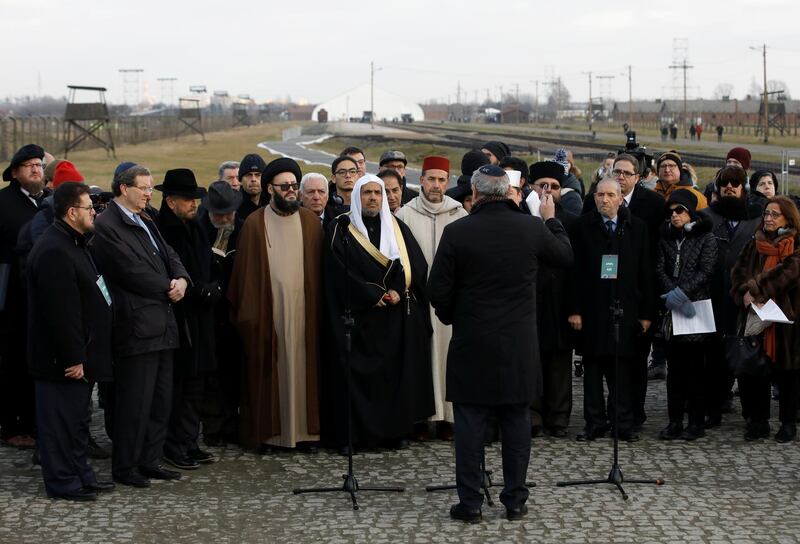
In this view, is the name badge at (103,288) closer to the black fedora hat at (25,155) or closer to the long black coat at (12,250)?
the long black coat at (12,250)

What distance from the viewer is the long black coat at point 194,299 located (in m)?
8.22

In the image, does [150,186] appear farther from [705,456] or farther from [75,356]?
[705,456]

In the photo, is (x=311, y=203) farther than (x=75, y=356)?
Yes

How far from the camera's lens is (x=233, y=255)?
8945 mm

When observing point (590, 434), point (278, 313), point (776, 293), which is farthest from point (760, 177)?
point (278, 313)

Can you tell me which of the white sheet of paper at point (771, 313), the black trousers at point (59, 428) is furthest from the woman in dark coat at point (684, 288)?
the black trousers at point (59, 428)

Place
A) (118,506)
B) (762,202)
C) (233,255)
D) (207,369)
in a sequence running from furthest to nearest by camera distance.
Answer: (762,202)
(233,255)
(207,369)
(118,506)

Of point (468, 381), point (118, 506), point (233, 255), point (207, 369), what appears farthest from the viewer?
point (233, 255)

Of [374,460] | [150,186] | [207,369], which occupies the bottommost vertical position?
[374,460]

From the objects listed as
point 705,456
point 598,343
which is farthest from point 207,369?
point 705,456

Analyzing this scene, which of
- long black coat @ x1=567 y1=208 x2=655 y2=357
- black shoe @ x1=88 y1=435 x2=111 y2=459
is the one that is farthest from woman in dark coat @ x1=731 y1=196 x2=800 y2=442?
black shoe @ x1=88 y1=435 x2=111 y2=459

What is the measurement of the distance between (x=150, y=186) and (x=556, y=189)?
12.3 ft

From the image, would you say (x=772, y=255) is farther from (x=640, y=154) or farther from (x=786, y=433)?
(x=640, y=154)

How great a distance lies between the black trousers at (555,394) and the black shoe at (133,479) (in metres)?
3.10
